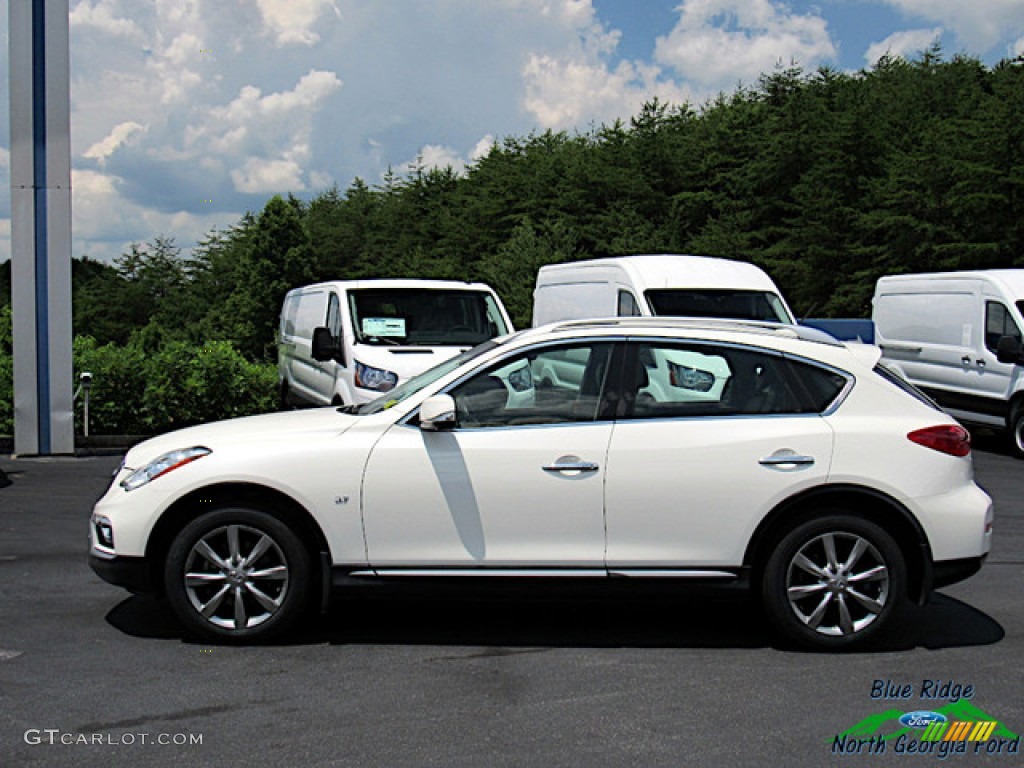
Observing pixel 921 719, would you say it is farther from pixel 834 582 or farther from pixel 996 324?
pixel 996 324

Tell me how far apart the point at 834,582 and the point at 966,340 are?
10.7 meters

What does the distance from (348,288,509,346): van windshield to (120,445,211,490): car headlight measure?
6.80m

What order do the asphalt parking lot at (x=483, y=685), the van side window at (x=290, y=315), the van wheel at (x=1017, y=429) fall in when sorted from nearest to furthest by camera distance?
the asphalt parking lot at (x=483, y=685) → the van wheel at (x=1017, y=429) → the van side window at (x=290, y=315)

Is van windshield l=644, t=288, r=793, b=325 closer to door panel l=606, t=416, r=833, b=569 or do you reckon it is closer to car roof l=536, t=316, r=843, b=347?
car roof l=536, t=316, r=843, b=347

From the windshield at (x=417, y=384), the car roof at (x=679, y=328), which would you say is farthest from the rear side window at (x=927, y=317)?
the windshield at (x=417, y=384)

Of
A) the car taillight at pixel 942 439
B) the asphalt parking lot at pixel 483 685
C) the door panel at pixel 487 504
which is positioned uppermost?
the car taillight at pixel 942 439

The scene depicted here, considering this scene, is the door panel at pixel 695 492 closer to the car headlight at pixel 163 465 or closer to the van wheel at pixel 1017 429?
the car headlight at pixel 163 465

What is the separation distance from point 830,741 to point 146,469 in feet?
11.0

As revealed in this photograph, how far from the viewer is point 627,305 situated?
15148mm

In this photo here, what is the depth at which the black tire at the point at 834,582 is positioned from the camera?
18.5ft

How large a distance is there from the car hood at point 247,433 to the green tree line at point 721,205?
31.8ft

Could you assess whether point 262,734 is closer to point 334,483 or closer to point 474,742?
point 474,742

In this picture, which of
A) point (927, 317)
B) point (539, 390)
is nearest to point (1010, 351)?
point (927, 317)

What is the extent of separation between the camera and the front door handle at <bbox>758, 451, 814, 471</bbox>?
562 cm
